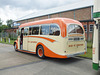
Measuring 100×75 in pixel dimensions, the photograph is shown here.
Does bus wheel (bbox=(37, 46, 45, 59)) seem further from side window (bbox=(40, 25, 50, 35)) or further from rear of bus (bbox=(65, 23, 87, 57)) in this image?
rear of bus (bbox=(65, 23, 87, 57))

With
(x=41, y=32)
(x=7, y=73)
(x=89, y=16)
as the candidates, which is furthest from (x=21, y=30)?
(x=89, y=16)

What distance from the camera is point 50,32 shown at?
795 centimetres

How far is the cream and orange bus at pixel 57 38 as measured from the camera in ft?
23.1

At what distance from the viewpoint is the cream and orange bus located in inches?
278

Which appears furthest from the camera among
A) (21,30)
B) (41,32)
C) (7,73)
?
(21,30)

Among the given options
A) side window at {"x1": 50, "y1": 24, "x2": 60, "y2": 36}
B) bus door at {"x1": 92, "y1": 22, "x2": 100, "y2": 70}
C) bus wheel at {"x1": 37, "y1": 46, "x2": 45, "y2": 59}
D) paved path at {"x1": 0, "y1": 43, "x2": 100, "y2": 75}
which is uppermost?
side window at {"x1": 50, "y1": 24, "x2": 60, "y2": 36}

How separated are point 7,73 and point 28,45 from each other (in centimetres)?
483

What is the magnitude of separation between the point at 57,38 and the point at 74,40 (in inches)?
46.1

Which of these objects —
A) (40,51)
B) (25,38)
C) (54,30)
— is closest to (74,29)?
(54,30)

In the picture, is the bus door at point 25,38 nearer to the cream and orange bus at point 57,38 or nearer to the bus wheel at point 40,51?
the cream and orange bus at point 57,38

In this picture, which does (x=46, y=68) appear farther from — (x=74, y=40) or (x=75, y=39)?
(x=75, y=39)

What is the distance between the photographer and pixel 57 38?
727 centimetres

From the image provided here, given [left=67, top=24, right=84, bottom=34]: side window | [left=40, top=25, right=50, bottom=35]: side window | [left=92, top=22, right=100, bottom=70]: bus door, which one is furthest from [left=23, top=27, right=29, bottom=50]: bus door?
[left=92, top=22, right=100, bottom=70]: bus door

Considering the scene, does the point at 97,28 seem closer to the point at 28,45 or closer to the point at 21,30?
the point at 28,45
